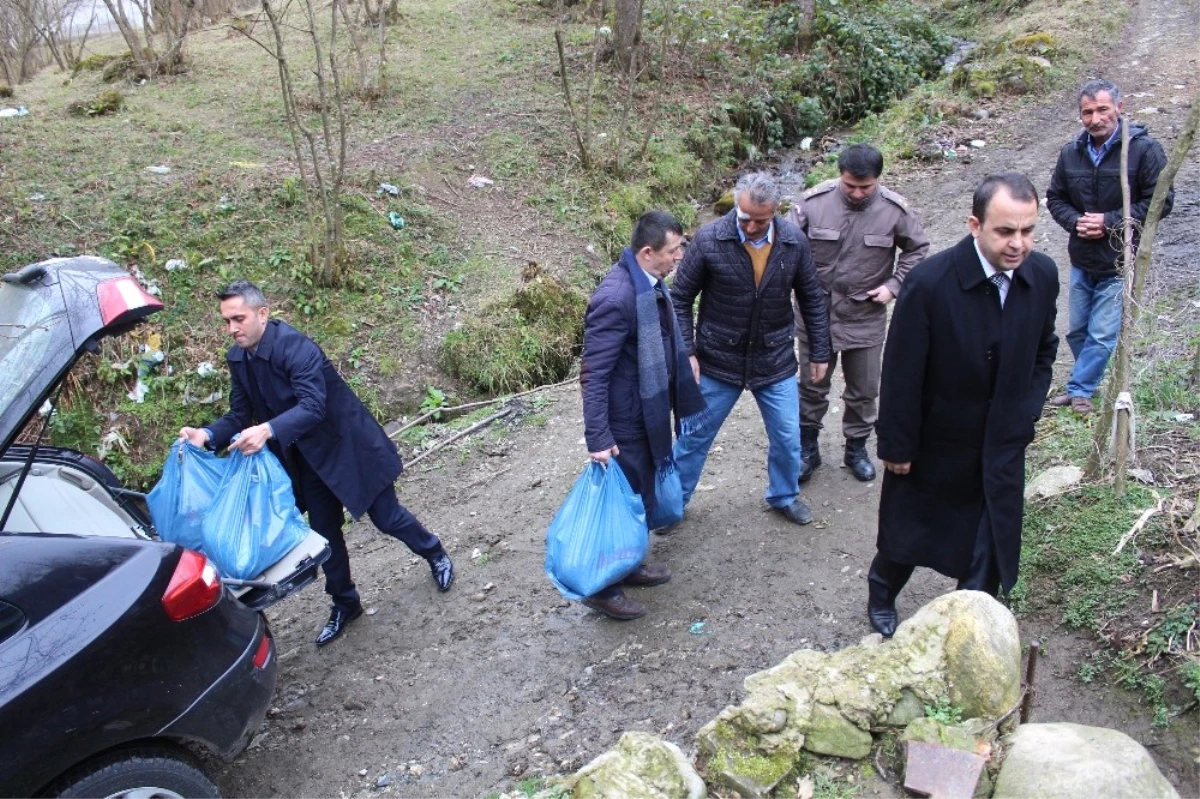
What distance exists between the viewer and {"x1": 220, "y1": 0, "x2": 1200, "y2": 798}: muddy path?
3.29 m

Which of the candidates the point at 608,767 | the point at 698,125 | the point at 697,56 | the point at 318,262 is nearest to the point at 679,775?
the point at 608,767

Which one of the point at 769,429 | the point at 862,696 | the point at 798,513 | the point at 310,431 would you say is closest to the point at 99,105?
the point at 310,431

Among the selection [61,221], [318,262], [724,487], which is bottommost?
[724,487]

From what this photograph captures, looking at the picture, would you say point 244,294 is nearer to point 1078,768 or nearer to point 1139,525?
point 1078,768

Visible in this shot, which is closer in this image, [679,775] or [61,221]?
[679,775]

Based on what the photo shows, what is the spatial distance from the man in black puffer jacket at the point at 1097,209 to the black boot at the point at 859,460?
47.6 inches

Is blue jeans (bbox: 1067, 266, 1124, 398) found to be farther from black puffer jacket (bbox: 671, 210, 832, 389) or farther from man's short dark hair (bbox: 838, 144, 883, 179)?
black puffer jacket (bbox: 671, 210, 832, 389)

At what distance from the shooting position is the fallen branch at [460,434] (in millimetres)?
6376

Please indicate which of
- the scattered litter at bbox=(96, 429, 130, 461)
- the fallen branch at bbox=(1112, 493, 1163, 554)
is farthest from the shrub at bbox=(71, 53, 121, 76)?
the fallen branch at bbox=(1112, 493, 1163, 554)

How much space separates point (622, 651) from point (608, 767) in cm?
143

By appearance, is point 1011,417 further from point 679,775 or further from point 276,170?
point 276,170

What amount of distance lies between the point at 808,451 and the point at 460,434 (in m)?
2.85

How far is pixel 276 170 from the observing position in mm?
9125

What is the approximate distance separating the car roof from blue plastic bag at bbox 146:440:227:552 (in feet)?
2.41
